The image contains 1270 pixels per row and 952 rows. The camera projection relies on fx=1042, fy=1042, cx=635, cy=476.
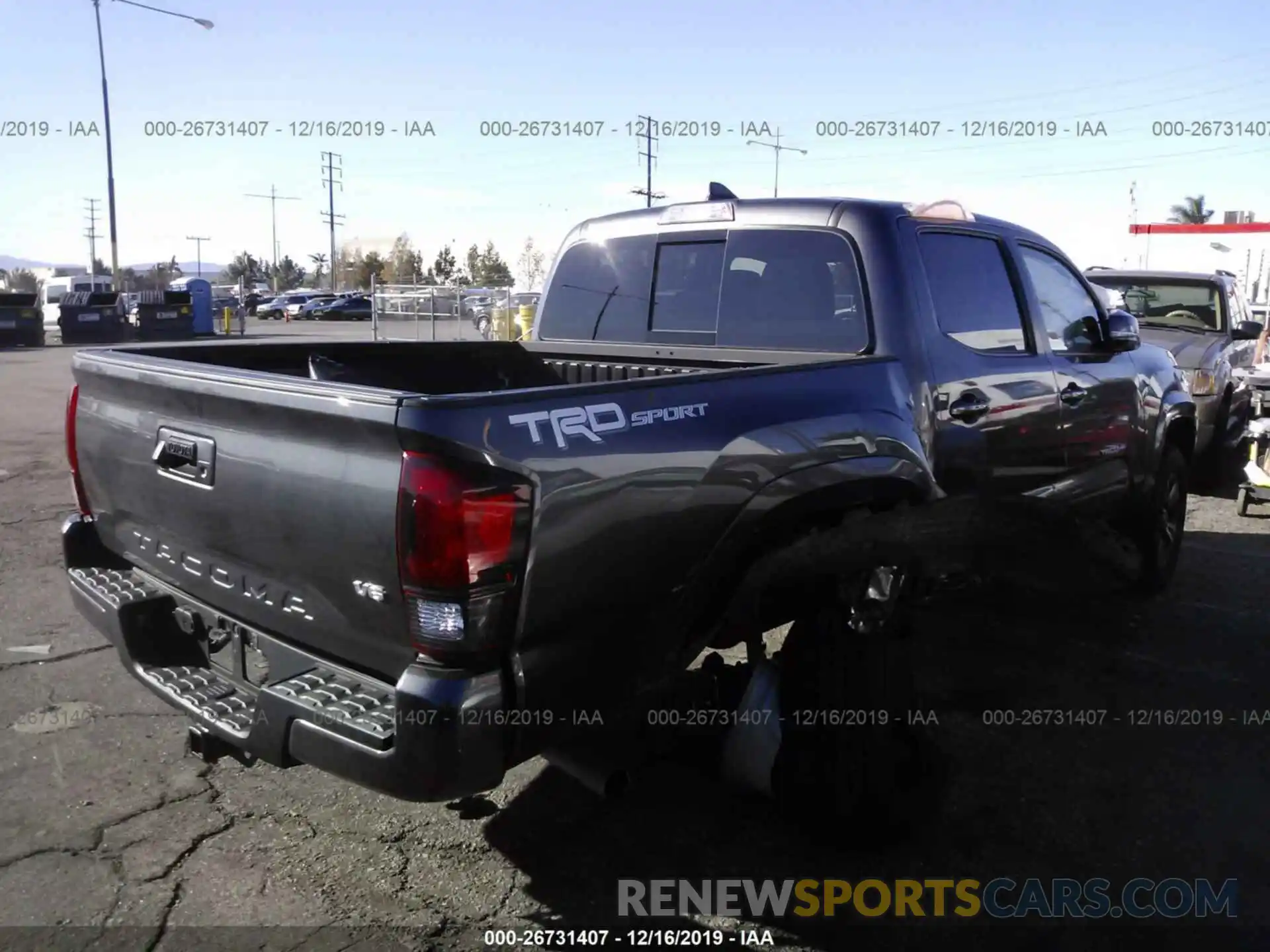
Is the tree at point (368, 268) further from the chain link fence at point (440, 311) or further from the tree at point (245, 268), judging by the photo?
the chain link fence at point (440, 311)

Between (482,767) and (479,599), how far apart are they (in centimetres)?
37

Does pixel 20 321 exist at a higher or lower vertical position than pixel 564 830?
higher

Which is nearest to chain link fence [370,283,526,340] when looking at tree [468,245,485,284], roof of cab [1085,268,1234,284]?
roof of cab [1085,268,1234,284]

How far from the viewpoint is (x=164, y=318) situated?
29188 millimetres

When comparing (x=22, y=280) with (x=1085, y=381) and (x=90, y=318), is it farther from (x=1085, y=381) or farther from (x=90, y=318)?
(x=1085, y=381)

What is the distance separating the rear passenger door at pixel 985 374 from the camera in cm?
385

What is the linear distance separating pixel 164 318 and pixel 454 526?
3021 cm

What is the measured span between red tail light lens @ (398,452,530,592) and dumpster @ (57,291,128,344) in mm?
29484

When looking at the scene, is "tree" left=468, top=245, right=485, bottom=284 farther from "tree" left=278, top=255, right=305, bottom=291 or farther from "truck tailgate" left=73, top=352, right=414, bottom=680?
"truck tailgate" left=73, top=352, right=414, bottom=680

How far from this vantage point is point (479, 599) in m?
2.23

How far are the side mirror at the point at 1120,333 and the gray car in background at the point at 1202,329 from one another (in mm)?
4054

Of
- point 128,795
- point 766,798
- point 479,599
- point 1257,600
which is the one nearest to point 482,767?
point 479,599

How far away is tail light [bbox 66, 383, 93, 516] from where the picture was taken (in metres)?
3.43

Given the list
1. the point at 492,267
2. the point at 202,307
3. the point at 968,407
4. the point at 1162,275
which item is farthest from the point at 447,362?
the point at 492,267
